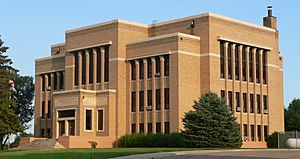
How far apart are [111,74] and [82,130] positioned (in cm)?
718

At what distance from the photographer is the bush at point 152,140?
56625 millimetres

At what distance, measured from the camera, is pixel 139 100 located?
214 ft

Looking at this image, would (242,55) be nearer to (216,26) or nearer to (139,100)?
(216,26)

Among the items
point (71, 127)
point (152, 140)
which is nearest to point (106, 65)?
point (71, 127)

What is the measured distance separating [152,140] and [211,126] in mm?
8973

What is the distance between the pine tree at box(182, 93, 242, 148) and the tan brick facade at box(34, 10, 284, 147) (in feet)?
26.8

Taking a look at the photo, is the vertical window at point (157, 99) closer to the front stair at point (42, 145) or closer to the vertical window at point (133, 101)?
the vertical window at point (133, 101)

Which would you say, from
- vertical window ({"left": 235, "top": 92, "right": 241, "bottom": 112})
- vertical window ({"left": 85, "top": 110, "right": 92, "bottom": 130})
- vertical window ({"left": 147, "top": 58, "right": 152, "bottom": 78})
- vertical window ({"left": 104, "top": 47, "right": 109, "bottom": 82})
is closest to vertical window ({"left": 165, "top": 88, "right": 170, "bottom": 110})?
vertical window ({"left": 147, "top": 58, "right": 152, "bottom": 78})

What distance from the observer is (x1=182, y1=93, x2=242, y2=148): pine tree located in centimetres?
5222

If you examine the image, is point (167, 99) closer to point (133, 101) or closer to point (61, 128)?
point (133, 101)

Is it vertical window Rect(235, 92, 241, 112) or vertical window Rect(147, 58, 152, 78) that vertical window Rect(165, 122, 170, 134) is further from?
vertical window Rect(235, 92, 241, 112)

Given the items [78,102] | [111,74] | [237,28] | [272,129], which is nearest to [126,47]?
[111,74]

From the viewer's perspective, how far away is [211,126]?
52.7 m

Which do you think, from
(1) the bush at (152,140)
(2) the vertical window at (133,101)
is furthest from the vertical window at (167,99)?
(2) the vertical window at (133,101)
